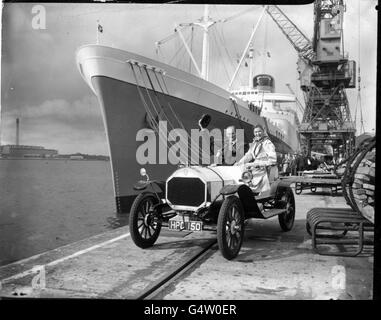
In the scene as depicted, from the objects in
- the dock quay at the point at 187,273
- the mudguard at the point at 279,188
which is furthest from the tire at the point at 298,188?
the dock quay at the point at 187,273

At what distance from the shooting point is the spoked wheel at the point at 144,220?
4.57 m

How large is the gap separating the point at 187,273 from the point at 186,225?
0.75 meters

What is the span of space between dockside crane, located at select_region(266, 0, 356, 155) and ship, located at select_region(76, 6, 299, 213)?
340cm

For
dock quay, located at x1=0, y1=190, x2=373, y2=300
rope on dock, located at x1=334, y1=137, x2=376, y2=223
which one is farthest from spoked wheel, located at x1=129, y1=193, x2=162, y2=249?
rope on dock, located at x1=334, y1=137, x2=376, y2=223

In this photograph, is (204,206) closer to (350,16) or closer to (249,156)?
(249,156)

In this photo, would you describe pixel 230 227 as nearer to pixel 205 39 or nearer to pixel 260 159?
pixel 260 159

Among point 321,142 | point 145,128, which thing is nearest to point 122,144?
point 145,128

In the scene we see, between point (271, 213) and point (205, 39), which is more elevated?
point (205, 39)

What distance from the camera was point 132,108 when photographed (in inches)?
350

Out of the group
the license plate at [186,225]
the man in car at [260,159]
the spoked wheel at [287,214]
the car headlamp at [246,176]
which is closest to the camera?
the license plate at [186,225]

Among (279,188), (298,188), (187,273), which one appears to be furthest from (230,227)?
(298,188)

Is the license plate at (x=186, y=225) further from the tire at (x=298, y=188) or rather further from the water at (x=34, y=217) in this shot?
the tire at (x=298, y=188)

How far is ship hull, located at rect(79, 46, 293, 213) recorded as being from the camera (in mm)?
8398
